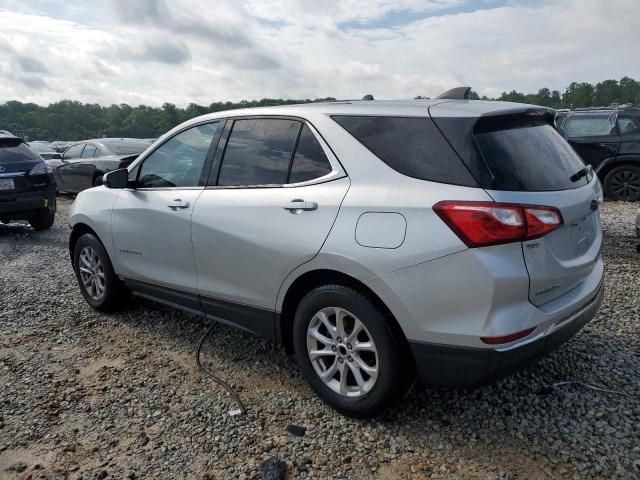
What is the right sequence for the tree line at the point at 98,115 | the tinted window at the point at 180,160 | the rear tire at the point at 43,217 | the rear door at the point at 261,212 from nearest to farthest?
the rear door at the point at 261,212 → the tinted window at the point at 180,160 → the rear tire at the point at 43,217 → the tree line at the point at 98,115

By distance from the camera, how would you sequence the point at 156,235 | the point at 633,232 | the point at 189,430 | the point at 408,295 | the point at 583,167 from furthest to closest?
the point at 633,232 → the point at 156,235 → the point at 583,167 → the point at 189,430 → the point at 408,295

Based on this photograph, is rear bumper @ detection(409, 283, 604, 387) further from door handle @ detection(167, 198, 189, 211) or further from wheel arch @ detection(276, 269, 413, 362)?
door handle @ detection(167, 198, 189, 211)

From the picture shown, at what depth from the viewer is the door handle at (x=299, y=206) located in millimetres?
2912

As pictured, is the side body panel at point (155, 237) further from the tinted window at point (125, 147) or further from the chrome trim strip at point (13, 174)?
the tinted window at point (125, 147)

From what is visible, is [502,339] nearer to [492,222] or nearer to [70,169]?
[492,222]

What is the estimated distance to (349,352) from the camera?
9.41ft

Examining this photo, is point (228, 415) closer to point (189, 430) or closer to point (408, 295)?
point (189, 430)

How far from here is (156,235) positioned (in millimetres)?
3920

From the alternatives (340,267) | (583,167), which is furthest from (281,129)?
→ (583,167)

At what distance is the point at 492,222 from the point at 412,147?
592 mm

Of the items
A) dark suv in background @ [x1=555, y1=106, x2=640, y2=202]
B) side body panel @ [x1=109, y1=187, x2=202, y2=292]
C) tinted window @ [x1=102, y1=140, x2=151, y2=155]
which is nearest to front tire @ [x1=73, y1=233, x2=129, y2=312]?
side body panel @ [x1=109, y1=187, x2=202, y2=292]

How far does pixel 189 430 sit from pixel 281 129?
1.86 m

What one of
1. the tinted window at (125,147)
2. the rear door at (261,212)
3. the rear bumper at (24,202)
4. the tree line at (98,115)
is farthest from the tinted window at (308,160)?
the tree line at (98,115)

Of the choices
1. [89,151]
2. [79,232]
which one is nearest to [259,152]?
[79,232]
